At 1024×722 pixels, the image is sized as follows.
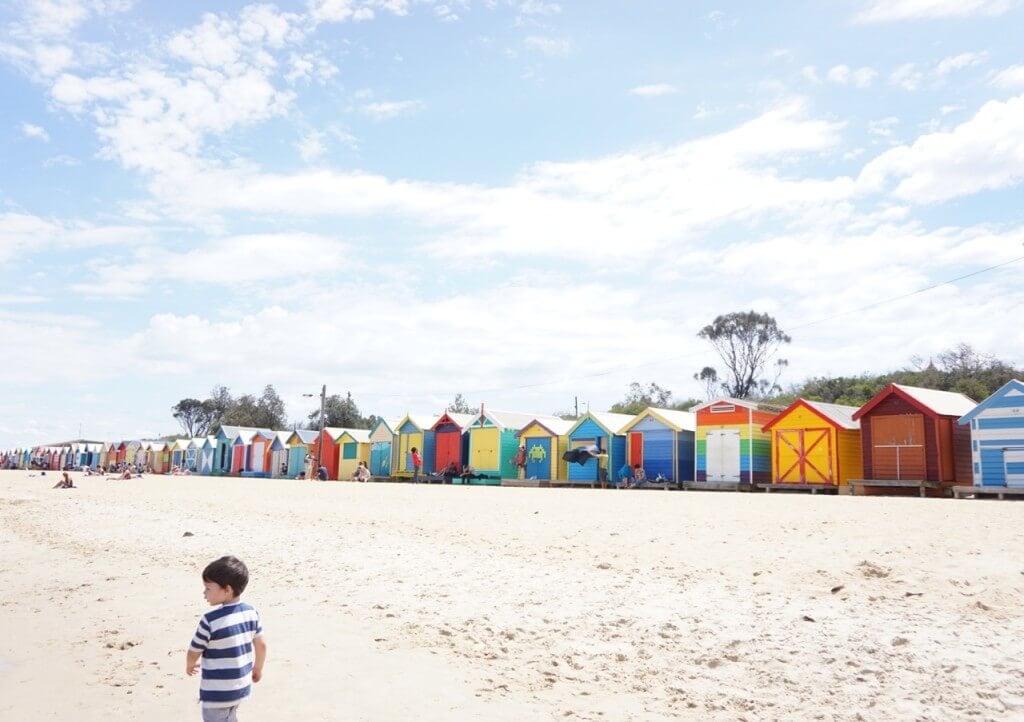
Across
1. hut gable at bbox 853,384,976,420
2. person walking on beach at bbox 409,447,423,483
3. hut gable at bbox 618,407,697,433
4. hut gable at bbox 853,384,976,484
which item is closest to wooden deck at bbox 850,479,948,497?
hut gable at bbox 853,384,976,484

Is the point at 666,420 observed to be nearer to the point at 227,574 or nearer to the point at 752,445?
the point at 752,445

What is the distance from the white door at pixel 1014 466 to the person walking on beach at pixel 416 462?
27.9 meters

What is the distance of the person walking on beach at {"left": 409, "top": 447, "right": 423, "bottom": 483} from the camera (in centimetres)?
4356

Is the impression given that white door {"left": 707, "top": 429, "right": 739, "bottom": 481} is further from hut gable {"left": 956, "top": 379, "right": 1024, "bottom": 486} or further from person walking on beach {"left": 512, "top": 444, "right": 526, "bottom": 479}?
person walking on beach {"left": 512, "top": 444, "right": 526, "bottom": 479}

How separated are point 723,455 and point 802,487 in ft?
12.5

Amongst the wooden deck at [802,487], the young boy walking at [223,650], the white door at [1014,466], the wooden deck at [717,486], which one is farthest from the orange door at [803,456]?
the young boy walking at [223,650]

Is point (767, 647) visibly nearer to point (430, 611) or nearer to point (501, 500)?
point (430, 611)

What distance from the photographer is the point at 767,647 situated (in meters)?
7.65

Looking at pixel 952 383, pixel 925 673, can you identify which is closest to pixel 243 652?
pixel 925 673

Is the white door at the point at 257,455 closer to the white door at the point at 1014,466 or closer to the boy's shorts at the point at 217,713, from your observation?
the white door at the point at 1014,466

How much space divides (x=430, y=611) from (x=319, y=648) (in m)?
1.65

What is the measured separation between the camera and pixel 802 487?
1151 inches

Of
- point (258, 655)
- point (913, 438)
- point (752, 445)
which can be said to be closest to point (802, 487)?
point (752, 445)

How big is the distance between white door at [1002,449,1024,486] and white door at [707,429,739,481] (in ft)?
33.1
